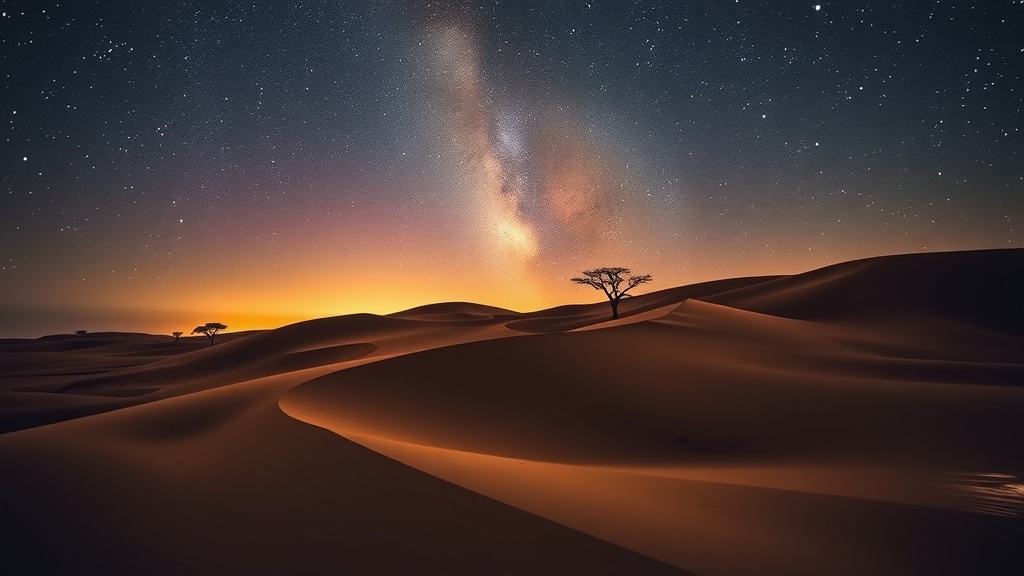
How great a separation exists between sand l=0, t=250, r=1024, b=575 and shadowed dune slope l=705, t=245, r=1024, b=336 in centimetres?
1475

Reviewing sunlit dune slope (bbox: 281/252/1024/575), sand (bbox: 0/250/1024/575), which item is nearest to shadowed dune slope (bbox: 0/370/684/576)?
sand (bbox: 0/250/1024/575)

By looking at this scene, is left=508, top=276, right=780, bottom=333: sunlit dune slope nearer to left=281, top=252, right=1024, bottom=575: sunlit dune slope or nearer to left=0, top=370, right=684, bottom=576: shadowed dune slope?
left=281, top=252, right=1024, bottom=575: sunlit dune slope

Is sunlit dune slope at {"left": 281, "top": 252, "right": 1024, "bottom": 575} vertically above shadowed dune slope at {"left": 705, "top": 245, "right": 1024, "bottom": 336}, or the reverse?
shadowed dune slope at {"left": 705, "top": 245, "right": 1024, "bottom": 336}

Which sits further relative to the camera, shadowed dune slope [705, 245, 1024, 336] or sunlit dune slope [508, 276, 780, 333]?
sunlit dune slope [508, 276, 780, 333]

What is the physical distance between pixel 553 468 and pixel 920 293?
113 feet

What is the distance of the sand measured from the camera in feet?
10.9

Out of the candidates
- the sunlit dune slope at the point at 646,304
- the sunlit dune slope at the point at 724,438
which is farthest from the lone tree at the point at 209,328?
the sunlit dune slope at the point at 724,438

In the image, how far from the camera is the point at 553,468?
5.64 m

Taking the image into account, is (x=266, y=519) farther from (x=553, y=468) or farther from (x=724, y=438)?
(x=724, y=438)

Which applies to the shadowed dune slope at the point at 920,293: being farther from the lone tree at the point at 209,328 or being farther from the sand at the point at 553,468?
the lone tree at the point at 209,328

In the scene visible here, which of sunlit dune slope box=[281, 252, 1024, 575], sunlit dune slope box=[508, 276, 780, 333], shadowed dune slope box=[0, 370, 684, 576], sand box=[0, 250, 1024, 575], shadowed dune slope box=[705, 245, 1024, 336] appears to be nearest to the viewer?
shadowed dune slope box=[0, 370, 684, 576]

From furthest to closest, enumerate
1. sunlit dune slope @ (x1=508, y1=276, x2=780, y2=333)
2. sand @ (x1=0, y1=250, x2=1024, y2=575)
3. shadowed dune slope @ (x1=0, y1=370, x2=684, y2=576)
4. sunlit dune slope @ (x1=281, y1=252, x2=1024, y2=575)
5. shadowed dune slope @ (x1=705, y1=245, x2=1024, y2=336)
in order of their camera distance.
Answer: sunlit dune slope @ (x1=508, y1=276, x2=780, y2=333) → shadowed dune slope @ (x1=705, y1=245, x2=1024, y2=336) → sunlit dune slope @ (x1=281, y1=252, x2=1024, y2=575) → sand @ (x1=0, y1=250, x2=1024, y2=575) → shadowed dune slope @ (x1=0, y1=370, x2=684, y2=576)

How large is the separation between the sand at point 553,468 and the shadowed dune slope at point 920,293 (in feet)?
48.4

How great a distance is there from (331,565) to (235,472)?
8.59 ft
